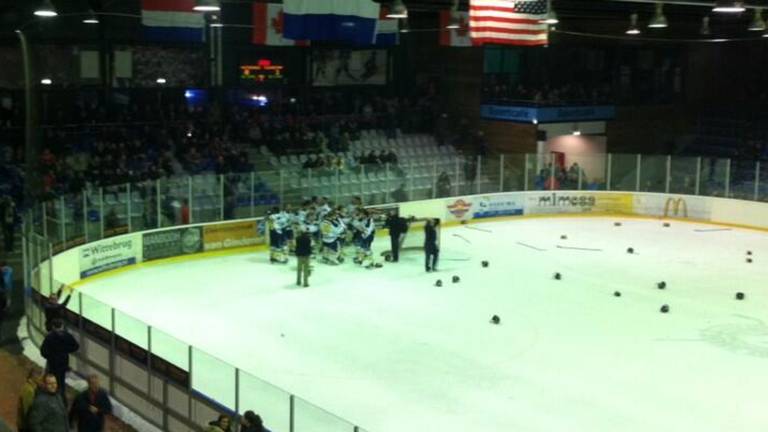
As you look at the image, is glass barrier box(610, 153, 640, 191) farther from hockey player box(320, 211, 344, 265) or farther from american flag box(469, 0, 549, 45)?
american flag box(469, 0, 549, 45)

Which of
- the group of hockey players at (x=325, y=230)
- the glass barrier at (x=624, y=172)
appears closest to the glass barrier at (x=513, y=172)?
the glass barrier at (x=624, y=172)

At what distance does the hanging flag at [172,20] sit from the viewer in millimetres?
20891

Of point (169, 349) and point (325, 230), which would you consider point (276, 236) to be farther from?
point (169, 349)

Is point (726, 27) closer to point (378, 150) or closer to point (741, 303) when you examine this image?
point (378, 150)

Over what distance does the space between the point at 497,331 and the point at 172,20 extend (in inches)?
391

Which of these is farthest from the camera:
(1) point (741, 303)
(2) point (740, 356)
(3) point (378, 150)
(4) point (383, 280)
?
(3) point (378, 150)

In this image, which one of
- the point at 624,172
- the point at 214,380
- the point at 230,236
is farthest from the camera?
the point at 624,172

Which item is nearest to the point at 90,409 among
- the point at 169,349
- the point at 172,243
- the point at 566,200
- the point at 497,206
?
the point at 169,349

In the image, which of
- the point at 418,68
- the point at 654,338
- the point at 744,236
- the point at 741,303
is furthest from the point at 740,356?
the point at 418,68

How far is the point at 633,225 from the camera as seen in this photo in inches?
1155

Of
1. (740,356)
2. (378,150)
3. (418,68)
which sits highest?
(418,68)

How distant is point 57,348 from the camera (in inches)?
473

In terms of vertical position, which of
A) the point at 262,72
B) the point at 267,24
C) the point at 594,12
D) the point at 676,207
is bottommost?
the point at 676,207

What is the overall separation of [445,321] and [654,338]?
3.61 meters
